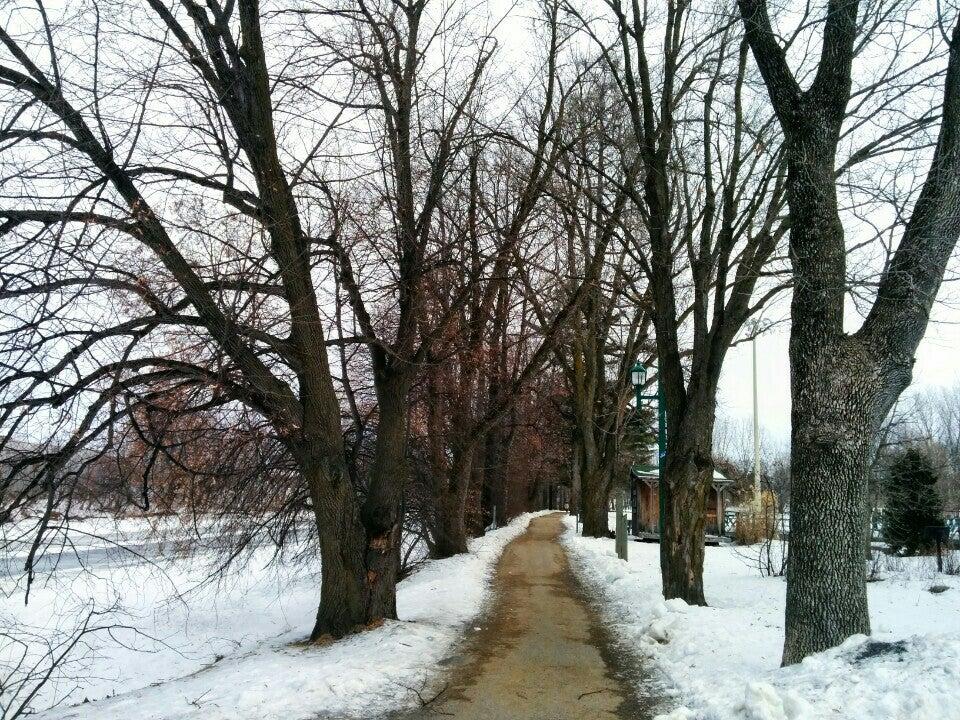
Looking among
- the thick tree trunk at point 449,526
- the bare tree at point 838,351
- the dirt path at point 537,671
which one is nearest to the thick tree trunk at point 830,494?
the bare tree at point 838,351

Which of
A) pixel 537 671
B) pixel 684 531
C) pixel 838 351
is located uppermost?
pixel 838 351

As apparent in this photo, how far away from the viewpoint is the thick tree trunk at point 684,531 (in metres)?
11.4

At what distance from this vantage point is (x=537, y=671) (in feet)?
26.6

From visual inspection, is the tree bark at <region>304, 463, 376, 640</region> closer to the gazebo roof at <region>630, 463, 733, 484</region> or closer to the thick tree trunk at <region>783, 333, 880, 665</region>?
the thick tree trunk at <region>783, 333, 880, 665</region>

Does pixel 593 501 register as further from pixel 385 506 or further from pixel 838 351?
pixel 838 351

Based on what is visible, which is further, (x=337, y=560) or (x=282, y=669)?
(x=337, y=560)

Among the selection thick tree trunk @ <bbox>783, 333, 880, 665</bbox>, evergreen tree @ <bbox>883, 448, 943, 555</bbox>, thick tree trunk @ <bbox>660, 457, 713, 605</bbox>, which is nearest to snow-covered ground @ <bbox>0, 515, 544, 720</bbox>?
thick tree trunk @ <bbox>660, 457, 713, 605</bbox>

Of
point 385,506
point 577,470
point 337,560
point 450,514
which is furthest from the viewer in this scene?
point 577,470

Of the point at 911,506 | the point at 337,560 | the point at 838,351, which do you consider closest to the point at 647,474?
the point at 911,506

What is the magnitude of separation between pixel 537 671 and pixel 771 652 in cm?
242

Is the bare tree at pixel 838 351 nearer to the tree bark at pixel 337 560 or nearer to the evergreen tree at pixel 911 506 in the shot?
the tree bark at pixel 337 560

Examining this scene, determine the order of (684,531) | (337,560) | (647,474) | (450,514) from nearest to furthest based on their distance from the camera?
(337,560)
(684,531)
(450,514)
(647,474)

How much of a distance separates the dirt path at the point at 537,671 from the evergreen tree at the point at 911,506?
12.2m

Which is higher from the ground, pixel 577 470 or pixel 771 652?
pixel 577 470
